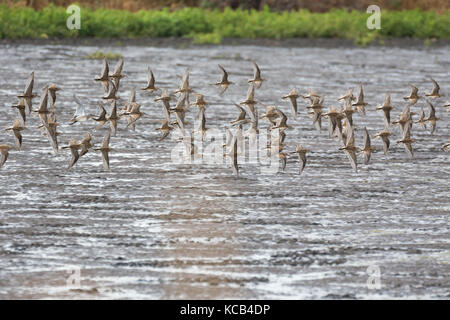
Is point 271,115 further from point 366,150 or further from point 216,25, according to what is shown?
point 216,25

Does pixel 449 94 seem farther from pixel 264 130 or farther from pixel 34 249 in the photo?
pixel 34 249

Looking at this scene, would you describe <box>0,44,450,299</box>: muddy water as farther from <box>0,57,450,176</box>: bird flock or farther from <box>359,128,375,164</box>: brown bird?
<box>0,57,450,176</box>: bird flock

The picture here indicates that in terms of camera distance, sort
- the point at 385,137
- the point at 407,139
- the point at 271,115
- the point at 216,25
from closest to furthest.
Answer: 1. the point at 271,115
2. the point at 407,139
3. the point at 385,137
4. the point at 216,25

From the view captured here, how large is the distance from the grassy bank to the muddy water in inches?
407

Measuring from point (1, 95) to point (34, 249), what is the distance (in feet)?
23.4

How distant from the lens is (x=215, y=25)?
74.5 ft

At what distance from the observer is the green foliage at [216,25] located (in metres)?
21.7

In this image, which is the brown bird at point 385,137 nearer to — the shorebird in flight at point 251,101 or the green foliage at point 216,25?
the shorebird in flight at point 251,101

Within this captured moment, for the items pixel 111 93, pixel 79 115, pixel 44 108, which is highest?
pixel 111 93

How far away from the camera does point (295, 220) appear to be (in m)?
7.03

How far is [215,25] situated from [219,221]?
16.2 meters

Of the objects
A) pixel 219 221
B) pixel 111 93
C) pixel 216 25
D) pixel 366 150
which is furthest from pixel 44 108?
pixel 216 25

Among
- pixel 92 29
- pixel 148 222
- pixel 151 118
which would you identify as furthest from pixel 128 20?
pixel 148 222

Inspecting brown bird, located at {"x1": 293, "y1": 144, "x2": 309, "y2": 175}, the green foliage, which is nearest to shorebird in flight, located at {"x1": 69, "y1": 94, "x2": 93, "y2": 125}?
brown bird, located at {"x1": 293, "y1": 144, "x2": 309, "y2": 175}
